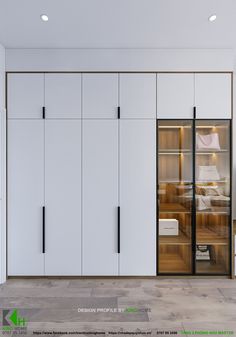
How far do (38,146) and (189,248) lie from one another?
223 centimetres

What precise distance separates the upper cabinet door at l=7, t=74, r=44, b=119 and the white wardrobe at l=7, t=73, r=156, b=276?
12 millimetres

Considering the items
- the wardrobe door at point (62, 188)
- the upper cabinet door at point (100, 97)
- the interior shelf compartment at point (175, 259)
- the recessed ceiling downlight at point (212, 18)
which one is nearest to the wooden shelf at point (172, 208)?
the interior shelf compartment at point (175, 259)

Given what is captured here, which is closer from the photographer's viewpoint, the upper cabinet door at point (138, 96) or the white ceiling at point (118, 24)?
the white ceiling at point (118, 24)

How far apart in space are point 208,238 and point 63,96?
249 cm

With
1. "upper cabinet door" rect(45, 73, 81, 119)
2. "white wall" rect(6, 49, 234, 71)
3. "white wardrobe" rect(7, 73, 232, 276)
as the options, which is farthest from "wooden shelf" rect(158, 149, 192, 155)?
"upper cabinet door" rect(45, 73, 81, 119)

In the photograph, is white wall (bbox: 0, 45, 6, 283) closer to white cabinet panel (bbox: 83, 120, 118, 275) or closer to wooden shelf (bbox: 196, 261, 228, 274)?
white cabinet panel (bbox: 83, 120, 118, 275)

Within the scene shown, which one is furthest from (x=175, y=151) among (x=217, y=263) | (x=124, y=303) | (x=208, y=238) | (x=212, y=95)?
(x=124, y=303)

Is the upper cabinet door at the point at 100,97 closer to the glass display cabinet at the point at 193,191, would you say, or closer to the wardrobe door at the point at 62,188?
the wardrobe door at the point at 62,188

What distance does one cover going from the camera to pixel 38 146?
3.31m

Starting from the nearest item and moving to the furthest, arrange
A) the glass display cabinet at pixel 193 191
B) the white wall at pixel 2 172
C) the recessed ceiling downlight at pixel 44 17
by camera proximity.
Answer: the recessed ceiling downlight at pixel 44 17
the white wall at pixel 2 172
the glass display cabinet at pixel 193 191

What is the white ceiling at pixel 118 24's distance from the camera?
2453 millimetres

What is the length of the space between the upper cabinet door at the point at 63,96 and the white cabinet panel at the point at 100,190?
1.08 ft

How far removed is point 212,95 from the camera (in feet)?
10.9

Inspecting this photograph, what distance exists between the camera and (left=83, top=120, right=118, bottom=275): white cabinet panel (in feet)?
10.9
